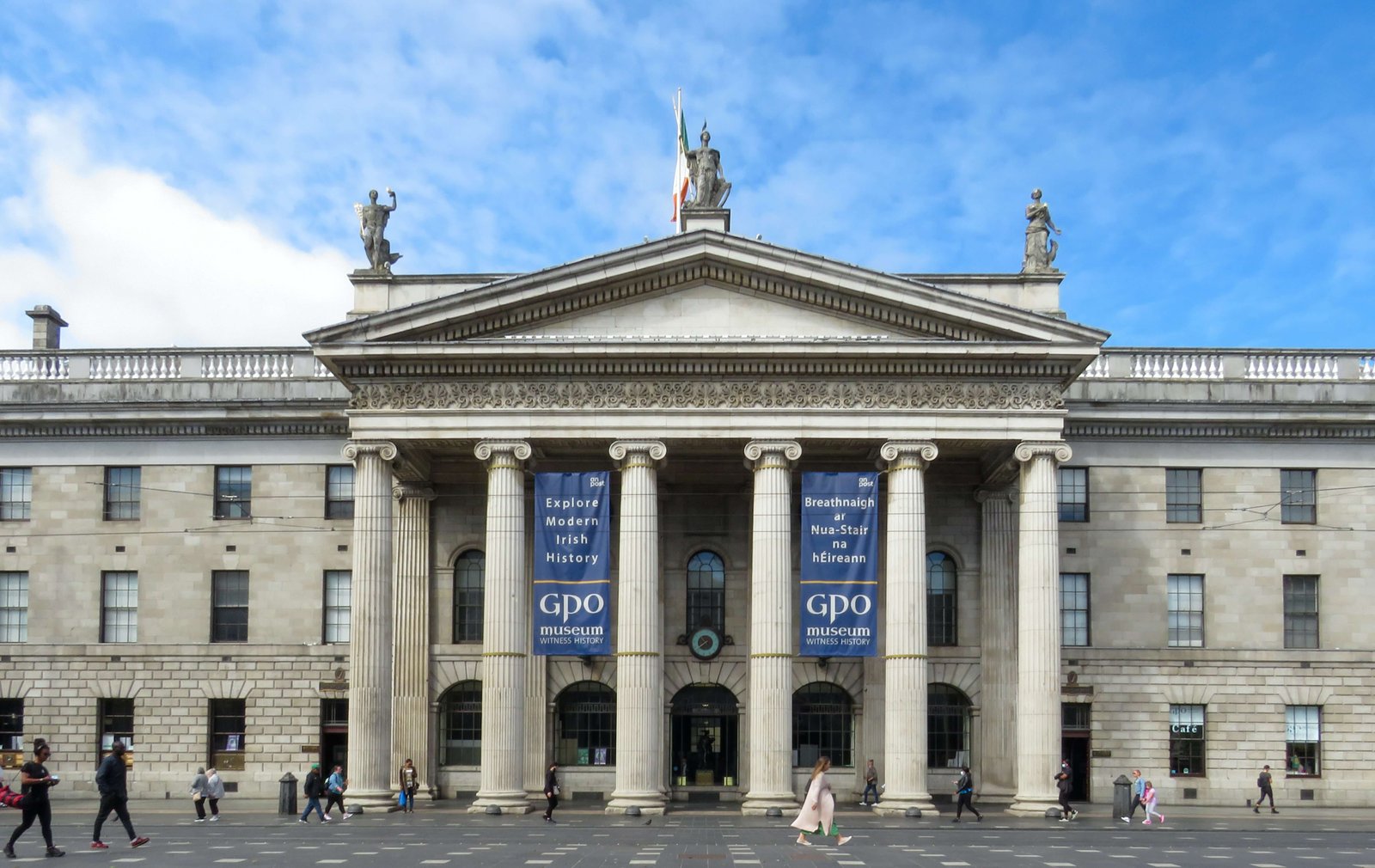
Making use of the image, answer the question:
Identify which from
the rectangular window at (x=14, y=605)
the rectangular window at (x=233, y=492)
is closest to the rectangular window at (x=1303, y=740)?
the rectangular window at (x=233, y=492)

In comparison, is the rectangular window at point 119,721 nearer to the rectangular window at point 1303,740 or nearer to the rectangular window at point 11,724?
the rectangular window at point 11,724

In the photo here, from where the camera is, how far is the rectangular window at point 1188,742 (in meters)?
47.3

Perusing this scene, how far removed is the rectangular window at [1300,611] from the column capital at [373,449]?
28828 millimetres

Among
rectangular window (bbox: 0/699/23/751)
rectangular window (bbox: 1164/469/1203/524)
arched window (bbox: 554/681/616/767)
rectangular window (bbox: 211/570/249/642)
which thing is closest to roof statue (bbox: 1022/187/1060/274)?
rectangular window (bbox: 1164/469/1203/524)

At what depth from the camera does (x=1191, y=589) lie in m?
48.2

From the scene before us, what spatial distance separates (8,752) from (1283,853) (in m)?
38.6

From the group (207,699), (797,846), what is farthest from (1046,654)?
(207,699)

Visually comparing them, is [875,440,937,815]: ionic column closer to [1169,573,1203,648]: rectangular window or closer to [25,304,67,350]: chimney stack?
[1169,573,1203,648]: rectangular window

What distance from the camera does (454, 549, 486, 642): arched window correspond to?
1880 inches

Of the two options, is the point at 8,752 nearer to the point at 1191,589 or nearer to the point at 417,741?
the point at 417,741

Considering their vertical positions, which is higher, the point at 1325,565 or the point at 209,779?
the point at 1325,565

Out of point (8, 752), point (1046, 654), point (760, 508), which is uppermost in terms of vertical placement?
point (760, 508)

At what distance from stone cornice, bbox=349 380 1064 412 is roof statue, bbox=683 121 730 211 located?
579 cm

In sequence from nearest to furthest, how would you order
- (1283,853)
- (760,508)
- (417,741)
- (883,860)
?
(883,860), (1283,853), (760,508), (417,741)
